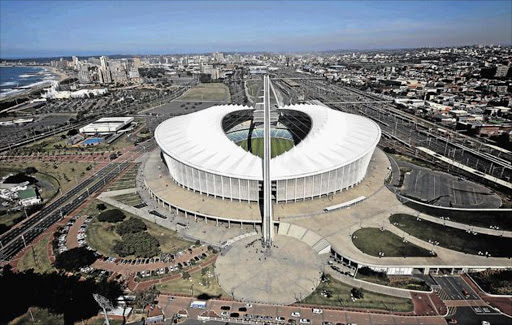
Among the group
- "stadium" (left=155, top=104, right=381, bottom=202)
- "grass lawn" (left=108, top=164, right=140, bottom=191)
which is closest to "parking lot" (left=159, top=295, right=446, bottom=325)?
"stadium" (left=155, top=104, right=381, bottom=202)

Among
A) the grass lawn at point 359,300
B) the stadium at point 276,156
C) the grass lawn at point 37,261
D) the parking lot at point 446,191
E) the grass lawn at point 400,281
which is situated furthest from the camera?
the parking lot at point 446,191

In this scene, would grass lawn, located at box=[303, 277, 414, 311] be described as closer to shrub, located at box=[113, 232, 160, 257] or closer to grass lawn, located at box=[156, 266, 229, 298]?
grass lawn, located at box=[156, 266, 229, 298]

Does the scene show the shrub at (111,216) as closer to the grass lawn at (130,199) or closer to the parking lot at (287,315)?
the grass lawn at (130,199)

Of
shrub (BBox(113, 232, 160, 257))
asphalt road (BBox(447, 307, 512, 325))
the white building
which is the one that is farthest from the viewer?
the white building

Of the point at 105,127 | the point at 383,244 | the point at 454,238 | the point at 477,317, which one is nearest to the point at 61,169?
the point at 105,127

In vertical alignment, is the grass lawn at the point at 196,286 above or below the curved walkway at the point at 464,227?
below

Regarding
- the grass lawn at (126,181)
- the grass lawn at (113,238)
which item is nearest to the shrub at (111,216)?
the grass lawn at (113,238)

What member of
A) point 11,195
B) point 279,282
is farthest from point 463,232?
point 11,195

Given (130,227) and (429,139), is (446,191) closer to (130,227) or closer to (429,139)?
(429,139)
